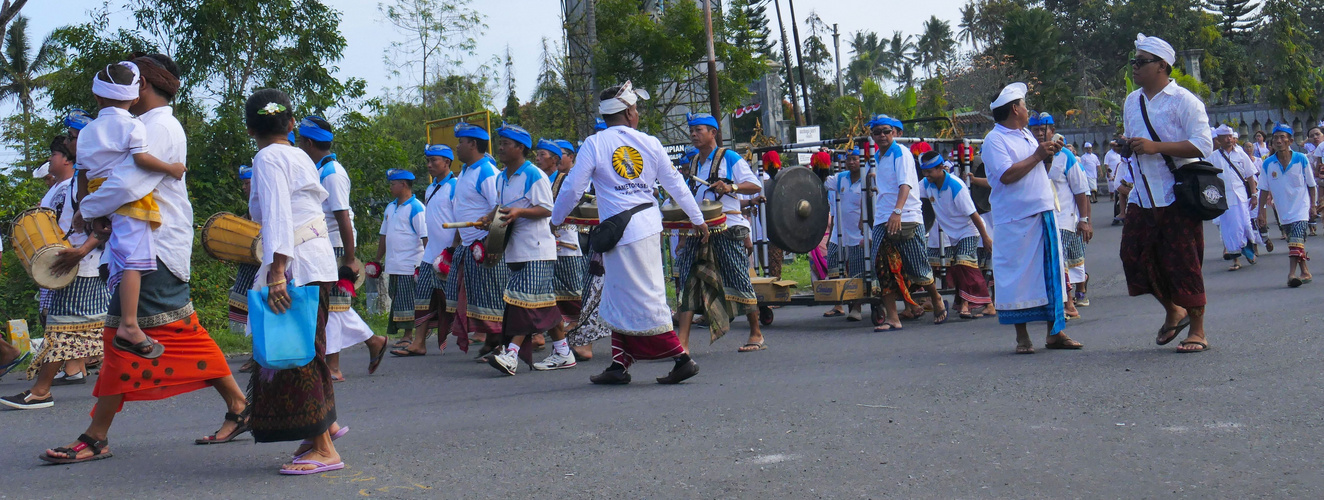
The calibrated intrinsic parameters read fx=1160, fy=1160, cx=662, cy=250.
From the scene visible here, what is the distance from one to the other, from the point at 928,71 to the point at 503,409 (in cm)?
9855

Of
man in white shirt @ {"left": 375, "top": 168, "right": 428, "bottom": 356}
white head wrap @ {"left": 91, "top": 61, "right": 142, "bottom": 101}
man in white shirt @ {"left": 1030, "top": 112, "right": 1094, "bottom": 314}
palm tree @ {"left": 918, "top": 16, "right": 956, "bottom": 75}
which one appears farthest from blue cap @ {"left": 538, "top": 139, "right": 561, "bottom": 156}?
palm tree @ {"left": 918, "top": 16, "right": 956, "bottom": 75}

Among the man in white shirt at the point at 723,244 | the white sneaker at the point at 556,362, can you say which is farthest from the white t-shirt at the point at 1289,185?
the white sneaker at the point at 556,362

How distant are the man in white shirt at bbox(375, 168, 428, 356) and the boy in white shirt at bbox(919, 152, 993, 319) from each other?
488 cm

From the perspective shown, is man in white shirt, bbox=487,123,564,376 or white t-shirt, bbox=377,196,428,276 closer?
man in white shirt, bbox=487,123,564,376

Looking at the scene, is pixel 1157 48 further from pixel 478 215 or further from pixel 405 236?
pixel 405 236

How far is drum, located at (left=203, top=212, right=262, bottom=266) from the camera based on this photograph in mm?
6414

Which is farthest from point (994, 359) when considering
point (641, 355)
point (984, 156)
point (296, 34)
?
point (296, 34)

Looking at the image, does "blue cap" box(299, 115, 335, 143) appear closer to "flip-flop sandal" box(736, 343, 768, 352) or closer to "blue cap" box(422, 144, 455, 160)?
"blue cap" box(422, 144, 455, 160)

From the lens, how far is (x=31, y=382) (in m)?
8.89

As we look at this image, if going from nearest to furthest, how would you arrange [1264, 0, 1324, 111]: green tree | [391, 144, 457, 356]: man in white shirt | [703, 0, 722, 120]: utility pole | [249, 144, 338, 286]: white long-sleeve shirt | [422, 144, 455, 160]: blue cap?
[249, 144, 338, 286]: white long-sleeve shirt < [391, 144, 457, 356]: man in white shirt < [422, 144, 455, 160]: blue cap < [703, 0, 722, 120]: utility pole < [1264, 0, 1324, 111]: green tree

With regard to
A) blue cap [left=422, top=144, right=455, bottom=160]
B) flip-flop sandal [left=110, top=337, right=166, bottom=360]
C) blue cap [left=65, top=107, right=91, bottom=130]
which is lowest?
flip-flop sandal [left=110, top=337, right=166, bottom=360]

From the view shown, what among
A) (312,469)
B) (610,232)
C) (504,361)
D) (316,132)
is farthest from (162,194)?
(504,361)

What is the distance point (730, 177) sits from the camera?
8812 millimetres

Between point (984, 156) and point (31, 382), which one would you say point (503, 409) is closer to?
point (984, 156)
